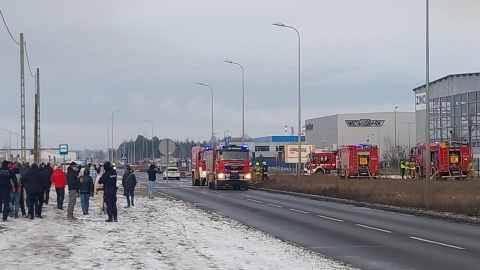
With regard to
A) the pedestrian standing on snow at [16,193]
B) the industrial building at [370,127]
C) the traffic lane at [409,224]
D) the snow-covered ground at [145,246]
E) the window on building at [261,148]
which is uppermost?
the industrial building at [370,127]

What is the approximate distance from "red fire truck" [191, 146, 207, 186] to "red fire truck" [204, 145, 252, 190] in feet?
14.9

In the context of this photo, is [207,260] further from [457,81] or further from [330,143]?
[330,143]

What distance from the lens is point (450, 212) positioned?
27016 mm

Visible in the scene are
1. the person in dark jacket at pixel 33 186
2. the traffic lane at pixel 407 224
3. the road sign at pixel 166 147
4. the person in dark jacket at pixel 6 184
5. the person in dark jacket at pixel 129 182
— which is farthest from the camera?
the road sign at pixel 166 147

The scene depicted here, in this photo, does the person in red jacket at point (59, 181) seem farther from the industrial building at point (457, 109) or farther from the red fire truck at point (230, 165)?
the industrial building at point (457, 109)

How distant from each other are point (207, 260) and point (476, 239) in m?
8.31

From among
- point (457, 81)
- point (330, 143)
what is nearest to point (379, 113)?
point (330, 143)

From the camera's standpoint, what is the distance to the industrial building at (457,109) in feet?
266

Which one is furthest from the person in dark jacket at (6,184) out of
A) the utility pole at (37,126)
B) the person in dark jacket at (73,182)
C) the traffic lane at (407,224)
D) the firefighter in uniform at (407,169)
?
the firefighter in uniform at (407,169)

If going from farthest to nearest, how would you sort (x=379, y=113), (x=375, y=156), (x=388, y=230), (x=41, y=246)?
1. (x=379, y=113)
2. (x=375, y=156)
3. (x=388, y=230)
4. (x=41, y=246)

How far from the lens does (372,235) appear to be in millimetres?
19578

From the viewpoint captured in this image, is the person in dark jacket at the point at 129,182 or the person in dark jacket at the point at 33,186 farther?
the person in dark jacket at the point at 129,182

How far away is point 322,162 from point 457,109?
54.9 ft

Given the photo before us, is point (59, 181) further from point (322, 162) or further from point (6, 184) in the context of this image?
point (322, 162)
